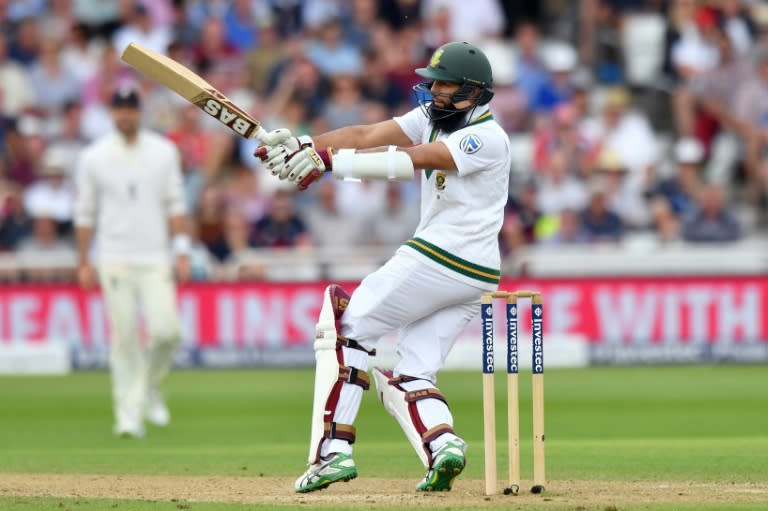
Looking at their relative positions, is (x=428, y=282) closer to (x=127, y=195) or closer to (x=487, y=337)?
(x=487, y=337)

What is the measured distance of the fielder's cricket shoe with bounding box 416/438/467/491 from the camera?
22.0ft

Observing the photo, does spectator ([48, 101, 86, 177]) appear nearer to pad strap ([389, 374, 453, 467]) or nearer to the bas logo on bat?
the bas logo on bat

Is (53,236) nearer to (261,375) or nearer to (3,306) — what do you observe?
(3,306)

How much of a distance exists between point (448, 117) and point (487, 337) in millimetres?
1014

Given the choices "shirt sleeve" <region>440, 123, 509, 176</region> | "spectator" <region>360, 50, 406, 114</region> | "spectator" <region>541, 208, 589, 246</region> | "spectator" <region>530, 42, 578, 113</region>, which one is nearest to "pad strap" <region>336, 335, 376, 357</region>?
"shirt sleeve" <region>440, 123, 509, 176</region>

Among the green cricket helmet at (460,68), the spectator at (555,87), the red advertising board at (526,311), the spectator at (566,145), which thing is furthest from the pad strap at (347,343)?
the spectator at (555,87)

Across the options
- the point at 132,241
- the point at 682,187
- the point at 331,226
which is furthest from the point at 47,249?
the point at 682,187

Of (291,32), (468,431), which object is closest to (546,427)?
(468,431)

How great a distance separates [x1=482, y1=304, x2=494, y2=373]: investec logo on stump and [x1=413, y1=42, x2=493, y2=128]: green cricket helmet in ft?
3.01

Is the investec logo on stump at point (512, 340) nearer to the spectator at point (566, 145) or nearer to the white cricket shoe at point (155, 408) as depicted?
the white cricket shoe at point (155, 408)

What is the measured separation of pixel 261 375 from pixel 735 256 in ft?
15.4

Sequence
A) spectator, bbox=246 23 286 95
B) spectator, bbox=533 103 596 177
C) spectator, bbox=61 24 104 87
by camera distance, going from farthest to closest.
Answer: spectator, bbox=61 24 104 87 < spectator, bbox=246 23 286 95 < spectator, bbox=533 103 596 177

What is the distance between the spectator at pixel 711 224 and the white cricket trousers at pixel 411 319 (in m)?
8.79

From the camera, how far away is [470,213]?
22.2ft
